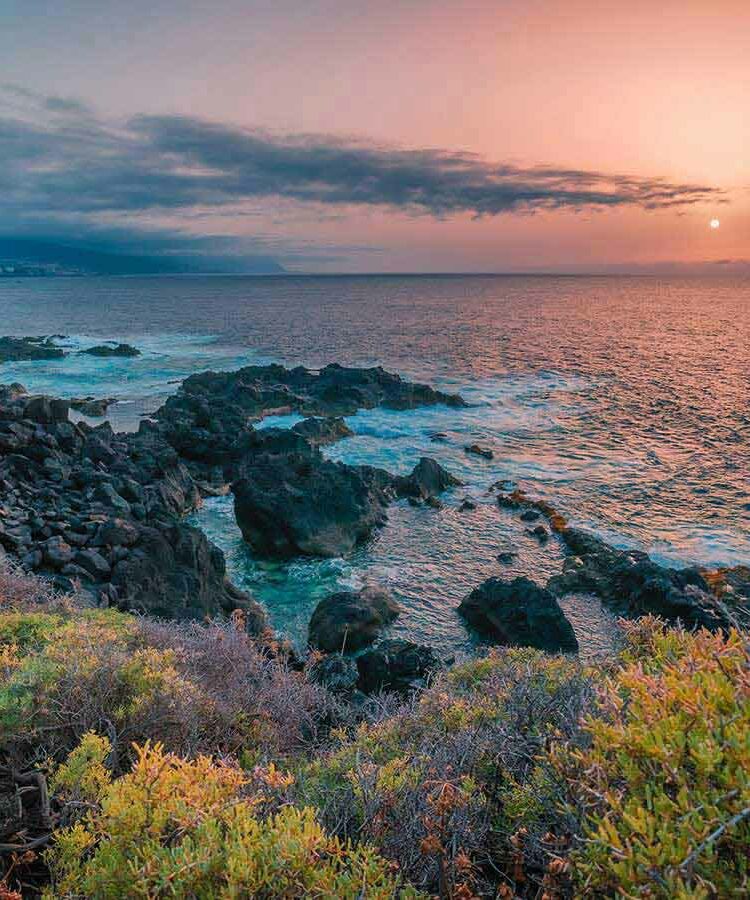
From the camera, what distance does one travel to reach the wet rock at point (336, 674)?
40.9 ft

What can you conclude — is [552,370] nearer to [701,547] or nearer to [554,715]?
[701,547]

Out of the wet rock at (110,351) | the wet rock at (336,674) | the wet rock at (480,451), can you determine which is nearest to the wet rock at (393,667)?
the wet rock at (336,674)

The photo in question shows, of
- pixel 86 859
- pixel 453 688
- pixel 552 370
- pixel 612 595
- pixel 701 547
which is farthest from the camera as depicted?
pixel 552 370

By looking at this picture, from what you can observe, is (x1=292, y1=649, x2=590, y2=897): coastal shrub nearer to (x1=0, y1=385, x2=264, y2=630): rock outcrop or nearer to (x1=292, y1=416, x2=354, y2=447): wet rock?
(x1=0, y1=385, x2=264, y2=630): rock outcrop

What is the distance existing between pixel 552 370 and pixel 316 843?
61460mm

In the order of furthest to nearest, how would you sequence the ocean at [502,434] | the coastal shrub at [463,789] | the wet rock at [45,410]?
the wet rock at [45,410]
the ocean at [502,434]
the coastal shrub at [463,789]

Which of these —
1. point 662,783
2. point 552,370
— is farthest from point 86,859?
point 552,370

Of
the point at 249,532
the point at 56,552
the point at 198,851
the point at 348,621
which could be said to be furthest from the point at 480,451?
the point at 198,851

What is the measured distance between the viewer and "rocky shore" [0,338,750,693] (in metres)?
15.1

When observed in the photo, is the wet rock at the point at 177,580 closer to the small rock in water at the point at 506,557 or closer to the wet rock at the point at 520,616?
the wet rock at the point at 520,616

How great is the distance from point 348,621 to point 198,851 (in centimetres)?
1290

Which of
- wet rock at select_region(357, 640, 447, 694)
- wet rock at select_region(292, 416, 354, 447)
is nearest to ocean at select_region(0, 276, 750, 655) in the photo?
wet rock at select_region(292, 416, 354, 447)

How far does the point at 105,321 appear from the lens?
355 feet

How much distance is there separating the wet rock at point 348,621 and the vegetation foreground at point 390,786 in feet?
27.0
